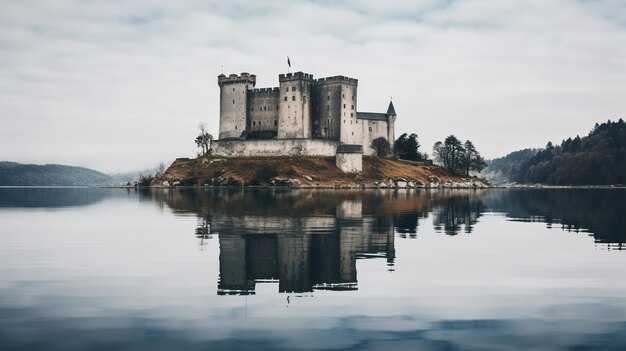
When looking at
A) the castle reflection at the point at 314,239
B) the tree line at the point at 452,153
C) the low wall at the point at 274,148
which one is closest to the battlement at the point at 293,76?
the low wall at the point at 274,148

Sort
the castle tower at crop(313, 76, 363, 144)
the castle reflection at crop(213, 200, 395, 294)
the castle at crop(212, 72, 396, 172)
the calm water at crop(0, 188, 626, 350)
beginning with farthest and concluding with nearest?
the castle tower at crop(313, 76, 363, 144) < the castle at crop(212, 72, 396, 172) < the castle reflection at crop(213, 200, 395, 294) < the calm water at crop(0, 188, 626, 350)

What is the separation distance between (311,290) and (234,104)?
456 ft

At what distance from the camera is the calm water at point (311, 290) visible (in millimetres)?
12414

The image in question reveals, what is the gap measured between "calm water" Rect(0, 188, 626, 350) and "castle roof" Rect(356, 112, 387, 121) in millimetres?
124752

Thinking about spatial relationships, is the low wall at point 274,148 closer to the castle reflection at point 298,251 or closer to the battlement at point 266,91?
the battlement at point 266,91

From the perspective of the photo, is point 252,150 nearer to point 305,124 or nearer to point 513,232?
point 305,124

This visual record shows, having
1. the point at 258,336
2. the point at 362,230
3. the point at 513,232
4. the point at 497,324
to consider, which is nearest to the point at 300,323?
the point at 258,336

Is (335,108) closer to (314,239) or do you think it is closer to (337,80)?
(337,80)

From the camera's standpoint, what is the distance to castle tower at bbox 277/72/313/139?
146m

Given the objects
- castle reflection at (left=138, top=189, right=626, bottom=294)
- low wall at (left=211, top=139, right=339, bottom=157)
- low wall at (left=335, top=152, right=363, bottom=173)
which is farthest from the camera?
low wall at (left=211, top=139, right=339, bottom=157)

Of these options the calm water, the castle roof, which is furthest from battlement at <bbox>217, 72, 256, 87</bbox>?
the calm water

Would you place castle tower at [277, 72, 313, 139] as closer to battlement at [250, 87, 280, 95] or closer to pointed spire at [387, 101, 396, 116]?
battlement at [250, 87, 280, 95]

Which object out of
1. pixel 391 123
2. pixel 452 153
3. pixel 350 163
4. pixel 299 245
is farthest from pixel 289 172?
pixel 299 245

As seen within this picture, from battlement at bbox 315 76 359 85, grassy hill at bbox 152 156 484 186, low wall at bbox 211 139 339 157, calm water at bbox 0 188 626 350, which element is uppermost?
battlement at bbox 315 76 359 85
